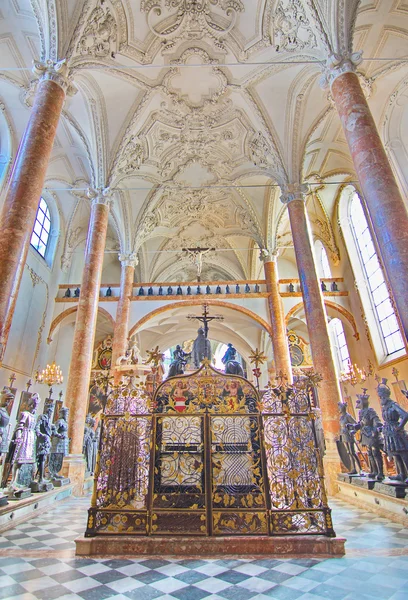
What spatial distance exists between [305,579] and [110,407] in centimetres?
276

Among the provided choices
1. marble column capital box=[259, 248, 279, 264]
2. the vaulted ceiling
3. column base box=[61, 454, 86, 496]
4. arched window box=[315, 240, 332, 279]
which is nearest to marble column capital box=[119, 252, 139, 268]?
the vaulted ceiling

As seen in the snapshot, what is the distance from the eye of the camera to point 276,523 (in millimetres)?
3785

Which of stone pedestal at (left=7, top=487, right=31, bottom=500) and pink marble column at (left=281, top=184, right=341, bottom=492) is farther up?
pink marble column at (left=281, top=184, right=341, bottom=492)

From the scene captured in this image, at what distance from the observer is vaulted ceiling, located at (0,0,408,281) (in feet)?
27.6

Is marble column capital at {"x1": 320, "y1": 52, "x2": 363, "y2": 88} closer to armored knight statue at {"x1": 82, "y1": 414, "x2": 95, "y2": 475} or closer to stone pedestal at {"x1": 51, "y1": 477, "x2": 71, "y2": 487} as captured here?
stone pedestal at {"x1": 51, "y1": 477, "x2": 71, "y2": 487}

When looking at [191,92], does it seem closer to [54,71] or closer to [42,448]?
[54,71]

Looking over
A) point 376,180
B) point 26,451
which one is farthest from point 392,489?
point 26,451

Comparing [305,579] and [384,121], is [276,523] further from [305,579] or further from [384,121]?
[384,121]

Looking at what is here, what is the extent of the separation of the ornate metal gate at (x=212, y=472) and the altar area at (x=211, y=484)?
1 centimetres

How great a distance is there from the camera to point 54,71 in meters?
7.04

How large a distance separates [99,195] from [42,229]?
4306mm

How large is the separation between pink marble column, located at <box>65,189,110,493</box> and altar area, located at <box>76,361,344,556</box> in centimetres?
435

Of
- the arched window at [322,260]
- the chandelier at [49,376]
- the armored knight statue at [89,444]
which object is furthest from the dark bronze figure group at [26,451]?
the arched window at [322,260]

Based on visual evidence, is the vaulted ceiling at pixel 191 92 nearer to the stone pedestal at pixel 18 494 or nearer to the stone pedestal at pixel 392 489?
the stone pedestal at pixel 392 489
